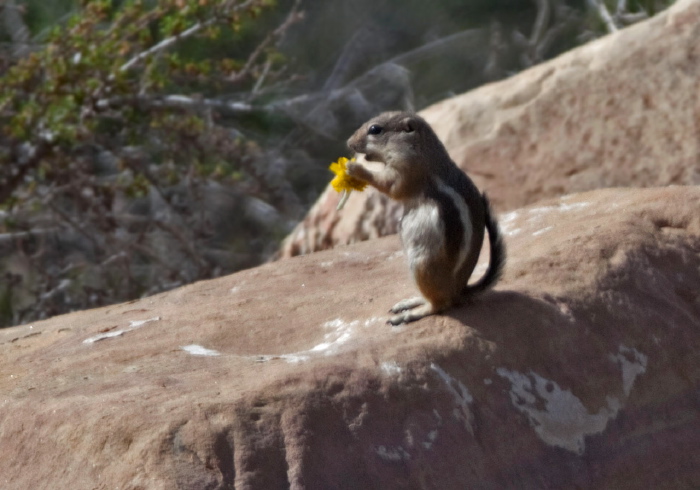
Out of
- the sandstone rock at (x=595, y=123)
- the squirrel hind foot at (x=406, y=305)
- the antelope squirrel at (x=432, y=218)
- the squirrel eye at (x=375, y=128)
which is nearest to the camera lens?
the antelope squirrel at (x=432, y=218)

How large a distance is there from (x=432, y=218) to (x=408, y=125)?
1.74ft

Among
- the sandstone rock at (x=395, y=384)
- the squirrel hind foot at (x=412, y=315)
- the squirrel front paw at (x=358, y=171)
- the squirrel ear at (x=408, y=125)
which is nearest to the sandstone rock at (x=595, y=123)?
the sandstone rock at (x=395, y=384)

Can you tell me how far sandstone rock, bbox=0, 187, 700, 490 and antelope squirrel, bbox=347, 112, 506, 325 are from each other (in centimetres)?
11

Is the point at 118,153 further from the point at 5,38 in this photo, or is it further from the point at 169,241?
the point at 5,38

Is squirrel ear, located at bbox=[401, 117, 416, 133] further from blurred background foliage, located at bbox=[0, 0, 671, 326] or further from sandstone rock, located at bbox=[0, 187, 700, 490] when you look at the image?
blurred background foliage, located at bbox=[0, 0, 671, 326]

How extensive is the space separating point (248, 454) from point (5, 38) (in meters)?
7.71

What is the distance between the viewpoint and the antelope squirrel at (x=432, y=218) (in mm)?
3543

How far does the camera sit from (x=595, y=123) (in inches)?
248

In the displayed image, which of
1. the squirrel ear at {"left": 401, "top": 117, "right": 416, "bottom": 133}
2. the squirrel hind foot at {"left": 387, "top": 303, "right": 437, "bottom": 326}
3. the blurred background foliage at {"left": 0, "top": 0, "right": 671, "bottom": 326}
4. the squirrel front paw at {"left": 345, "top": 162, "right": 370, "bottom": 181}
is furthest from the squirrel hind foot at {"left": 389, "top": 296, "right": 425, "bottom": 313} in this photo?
the blurred background foliage at {"left": 0, "top": 0, "right": 671, "bottom": 326}

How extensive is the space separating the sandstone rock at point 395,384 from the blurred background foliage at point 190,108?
3.77m

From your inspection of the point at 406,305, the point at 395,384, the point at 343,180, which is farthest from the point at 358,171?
the point at 395,384

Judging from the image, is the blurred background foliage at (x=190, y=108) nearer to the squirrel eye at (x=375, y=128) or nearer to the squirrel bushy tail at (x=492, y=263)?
the squirrel eye at (x=375, y=128)

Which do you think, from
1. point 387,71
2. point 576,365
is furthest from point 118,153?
point 576,365

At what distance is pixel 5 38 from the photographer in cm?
920
